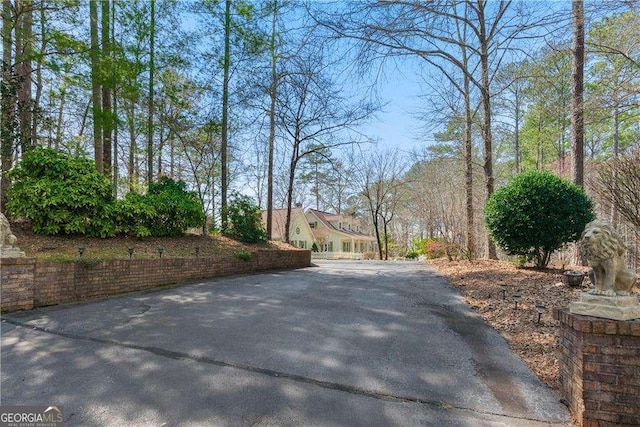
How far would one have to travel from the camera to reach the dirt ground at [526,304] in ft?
11.7

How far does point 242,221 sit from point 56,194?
5656 millimetres

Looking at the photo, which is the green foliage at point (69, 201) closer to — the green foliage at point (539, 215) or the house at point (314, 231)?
the green foliage at point (539, 215)

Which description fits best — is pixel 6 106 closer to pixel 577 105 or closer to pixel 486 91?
Answer: pixel 486 91

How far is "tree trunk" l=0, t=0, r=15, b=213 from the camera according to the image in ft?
25.1

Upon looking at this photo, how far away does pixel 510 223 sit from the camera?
322 inches

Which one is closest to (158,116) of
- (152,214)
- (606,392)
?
(152,214)

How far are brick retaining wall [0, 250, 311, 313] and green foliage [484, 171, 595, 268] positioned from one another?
772 cm

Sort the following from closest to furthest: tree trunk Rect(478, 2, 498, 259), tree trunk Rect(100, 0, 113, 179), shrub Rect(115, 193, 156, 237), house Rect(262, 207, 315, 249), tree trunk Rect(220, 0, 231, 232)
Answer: shrub Rect(115, 193, 156, 237) < tree trunk Rect(100, 0, 113, 179) < tree trunk Rect(478, 2, 498, 259) < tree trunk Rect(220, 0, 231, 232) < house Rect(262, 207, 315, 249)

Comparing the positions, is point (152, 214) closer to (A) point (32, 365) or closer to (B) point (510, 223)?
(A) point (32, 365)

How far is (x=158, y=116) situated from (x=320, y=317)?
36.7ft

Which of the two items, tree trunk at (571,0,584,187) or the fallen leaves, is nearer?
the fallen leaves

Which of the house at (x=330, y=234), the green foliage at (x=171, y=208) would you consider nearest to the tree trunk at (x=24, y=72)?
the green foliage at (x=171, y=208)

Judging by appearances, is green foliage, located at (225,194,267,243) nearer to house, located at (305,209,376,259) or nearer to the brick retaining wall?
the brick retaining wall

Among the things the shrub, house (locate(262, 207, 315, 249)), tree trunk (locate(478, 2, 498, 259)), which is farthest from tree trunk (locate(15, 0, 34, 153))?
house (locate(262, 207, 315, 249))
